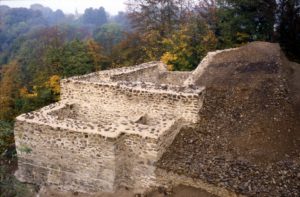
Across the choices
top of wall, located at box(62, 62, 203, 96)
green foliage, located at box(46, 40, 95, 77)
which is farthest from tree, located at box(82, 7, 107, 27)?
top of wall, located at box(62, 62, 203, 96)

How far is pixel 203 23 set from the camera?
28812mm

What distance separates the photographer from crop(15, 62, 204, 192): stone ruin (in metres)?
10.9

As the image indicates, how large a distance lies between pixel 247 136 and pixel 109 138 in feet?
14.0

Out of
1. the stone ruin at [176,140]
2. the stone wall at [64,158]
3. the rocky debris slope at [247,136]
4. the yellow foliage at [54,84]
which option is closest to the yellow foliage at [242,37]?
the rocky debris slope at [247,136]

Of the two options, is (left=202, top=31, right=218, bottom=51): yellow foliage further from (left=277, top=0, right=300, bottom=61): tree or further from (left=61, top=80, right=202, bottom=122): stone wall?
(left=61, top=80, right=202, bottom=122): stone wall

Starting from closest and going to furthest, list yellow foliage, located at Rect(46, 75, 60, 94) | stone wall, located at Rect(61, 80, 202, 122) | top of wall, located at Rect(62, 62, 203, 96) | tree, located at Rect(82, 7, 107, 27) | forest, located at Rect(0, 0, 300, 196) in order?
stone wall, located at Rect(61, 80, 202, 122)
top of wall, located at Rect(62, 62, 203, 96)
forest, located at Rect(0, 0, 300, 196)
yellow foliage, located at Rect(46, 75, 60, 94)
tree, located at Rect(82, 7, 107, 27)

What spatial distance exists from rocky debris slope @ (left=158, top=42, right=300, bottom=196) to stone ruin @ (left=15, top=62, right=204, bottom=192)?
65 centimetres

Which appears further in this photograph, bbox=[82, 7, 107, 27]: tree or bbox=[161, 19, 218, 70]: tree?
bbox=[82, 7, 107, 27]: tree

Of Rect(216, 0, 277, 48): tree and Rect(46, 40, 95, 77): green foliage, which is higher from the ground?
Rect(216, 0, 277, 48): tree

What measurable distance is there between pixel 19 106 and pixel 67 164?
18.4 m

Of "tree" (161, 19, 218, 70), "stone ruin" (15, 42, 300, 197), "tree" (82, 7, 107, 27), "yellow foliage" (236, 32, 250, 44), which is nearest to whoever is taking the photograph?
"stone ruin" (15, 42, 300, 197)

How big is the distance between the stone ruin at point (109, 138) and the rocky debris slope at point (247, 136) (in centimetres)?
65

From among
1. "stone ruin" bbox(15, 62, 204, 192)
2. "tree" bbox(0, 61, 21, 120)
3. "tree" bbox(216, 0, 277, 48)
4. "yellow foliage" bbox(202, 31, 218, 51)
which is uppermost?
"tree" bbox(216, 0, 277, 48)

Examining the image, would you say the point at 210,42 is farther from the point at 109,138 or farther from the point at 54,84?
the point at 109,138
